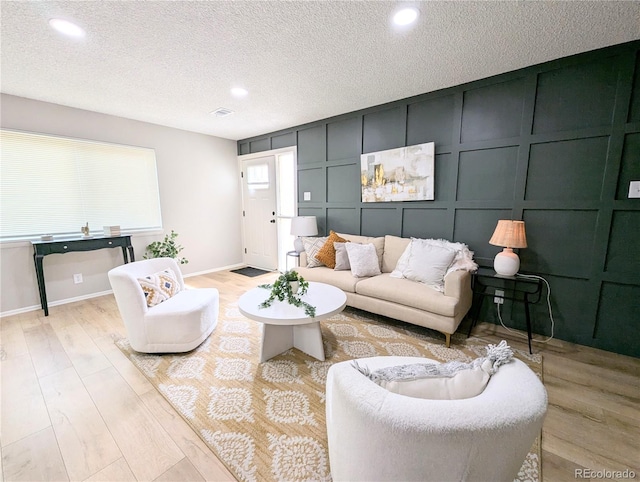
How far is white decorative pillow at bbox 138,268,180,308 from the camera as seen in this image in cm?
225

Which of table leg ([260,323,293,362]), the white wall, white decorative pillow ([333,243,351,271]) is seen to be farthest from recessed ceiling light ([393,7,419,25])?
the white wall

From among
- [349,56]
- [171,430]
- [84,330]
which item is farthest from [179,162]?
[171,430]

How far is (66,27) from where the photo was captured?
181cm

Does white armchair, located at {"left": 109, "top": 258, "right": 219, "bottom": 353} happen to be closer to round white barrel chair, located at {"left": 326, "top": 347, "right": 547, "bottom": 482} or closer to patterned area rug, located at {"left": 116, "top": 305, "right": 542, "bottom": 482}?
patterned area rug, located at {"left": 116, "top": 305, "right": 542, "bottom": 482}

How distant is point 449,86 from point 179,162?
4006 mm

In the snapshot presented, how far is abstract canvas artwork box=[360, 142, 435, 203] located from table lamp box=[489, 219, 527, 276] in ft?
2.78

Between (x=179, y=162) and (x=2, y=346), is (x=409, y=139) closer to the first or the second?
(x=179, y=162)

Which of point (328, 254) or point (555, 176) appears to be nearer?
point (555, 176)

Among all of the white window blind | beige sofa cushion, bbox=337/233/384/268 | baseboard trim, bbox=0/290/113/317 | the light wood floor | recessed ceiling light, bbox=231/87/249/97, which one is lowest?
the light wood floor

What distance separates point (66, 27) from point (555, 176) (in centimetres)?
398

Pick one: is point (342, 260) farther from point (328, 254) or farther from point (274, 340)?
point (274, 340)

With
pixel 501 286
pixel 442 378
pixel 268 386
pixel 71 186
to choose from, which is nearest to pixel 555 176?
pixel 501 286

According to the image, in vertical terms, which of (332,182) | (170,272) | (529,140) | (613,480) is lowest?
(613,480)

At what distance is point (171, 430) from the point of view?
1494 millimetres
